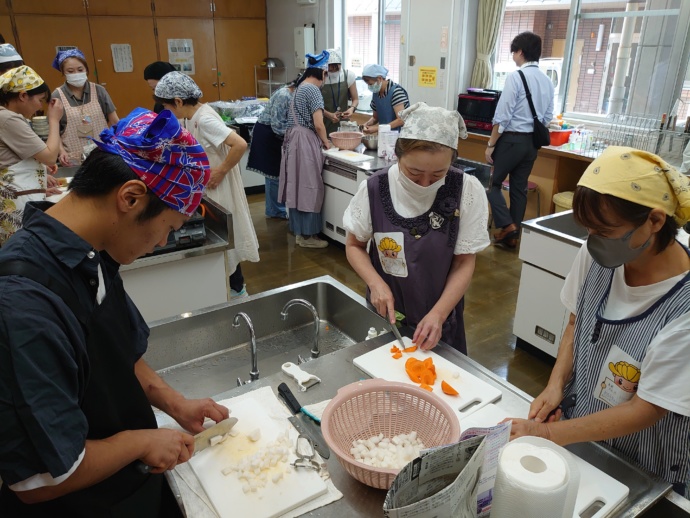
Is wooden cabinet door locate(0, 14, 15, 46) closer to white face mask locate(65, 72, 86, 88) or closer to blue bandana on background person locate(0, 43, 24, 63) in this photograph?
white face mask locate(65, 72, 86, 88)

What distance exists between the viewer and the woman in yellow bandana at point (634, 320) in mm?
1039

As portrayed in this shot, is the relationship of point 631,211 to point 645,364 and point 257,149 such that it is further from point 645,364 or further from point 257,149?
point 257,149

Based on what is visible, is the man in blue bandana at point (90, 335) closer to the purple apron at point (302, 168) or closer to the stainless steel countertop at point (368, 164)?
the stainless steel countertop at point (368, 164)

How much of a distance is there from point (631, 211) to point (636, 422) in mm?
452

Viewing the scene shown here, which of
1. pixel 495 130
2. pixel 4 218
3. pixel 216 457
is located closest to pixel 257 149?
pixel 495 130

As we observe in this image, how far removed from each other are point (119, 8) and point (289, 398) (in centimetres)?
727

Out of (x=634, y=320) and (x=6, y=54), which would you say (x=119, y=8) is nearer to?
(x=6, y=54)

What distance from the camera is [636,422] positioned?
1088mm

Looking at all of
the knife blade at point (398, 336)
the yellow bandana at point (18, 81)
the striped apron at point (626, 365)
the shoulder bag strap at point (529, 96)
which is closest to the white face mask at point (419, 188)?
the knife blade at point (398, 336)

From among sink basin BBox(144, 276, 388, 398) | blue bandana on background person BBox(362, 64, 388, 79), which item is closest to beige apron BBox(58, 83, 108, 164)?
blue bandana on background person BBox(362, 64, 388, 79)

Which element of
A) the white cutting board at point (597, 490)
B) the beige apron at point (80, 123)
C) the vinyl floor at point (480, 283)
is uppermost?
the beige apron at point (80, 123)

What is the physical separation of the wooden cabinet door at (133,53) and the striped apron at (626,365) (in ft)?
23.4

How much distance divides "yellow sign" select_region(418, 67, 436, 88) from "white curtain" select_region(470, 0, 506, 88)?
425mm

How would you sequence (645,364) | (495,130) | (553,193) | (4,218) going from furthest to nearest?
(553,193)
(495,130)
(4,218)
(645,364)
